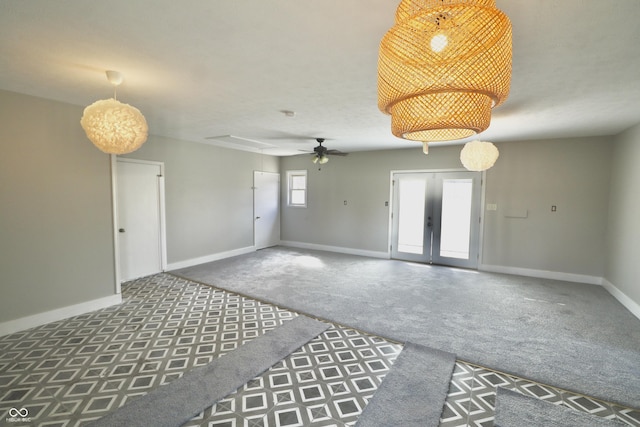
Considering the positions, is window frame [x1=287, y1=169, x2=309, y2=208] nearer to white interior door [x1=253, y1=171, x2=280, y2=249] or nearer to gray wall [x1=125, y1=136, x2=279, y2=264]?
white interior door [x1=253, y1=171, x2=280, y2=249]

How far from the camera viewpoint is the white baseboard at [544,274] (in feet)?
16.4

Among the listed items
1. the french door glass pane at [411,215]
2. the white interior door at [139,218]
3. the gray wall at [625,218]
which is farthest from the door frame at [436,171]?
the white interior door at [139,218]

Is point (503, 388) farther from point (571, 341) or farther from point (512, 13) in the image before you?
point (512, 13)

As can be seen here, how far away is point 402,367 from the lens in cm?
259

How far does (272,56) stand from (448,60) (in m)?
1.62

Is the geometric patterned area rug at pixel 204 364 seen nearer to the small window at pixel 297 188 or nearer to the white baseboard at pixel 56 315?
the white baseboard at pixel 56 315

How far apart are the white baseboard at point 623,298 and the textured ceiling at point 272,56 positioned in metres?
2.39

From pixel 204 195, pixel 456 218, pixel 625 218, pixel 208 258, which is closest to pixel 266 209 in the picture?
pixel 204 195

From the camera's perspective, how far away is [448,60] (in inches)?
38.1

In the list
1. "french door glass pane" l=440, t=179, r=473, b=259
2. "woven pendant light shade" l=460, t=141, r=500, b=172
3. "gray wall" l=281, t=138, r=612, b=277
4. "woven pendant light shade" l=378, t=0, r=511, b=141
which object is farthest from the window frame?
"woven pendant light shade" l=378, t=0, r=511, b=141

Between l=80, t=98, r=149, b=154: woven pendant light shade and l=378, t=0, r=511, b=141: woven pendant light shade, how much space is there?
2310 millimetres

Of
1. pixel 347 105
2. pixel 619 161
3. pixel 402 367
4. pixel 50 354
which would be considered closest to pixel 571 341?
pixel 402 367

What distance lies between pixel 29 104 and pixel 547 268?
7.86 meters

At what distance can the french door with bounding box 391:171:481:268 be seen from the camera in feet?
19.2
